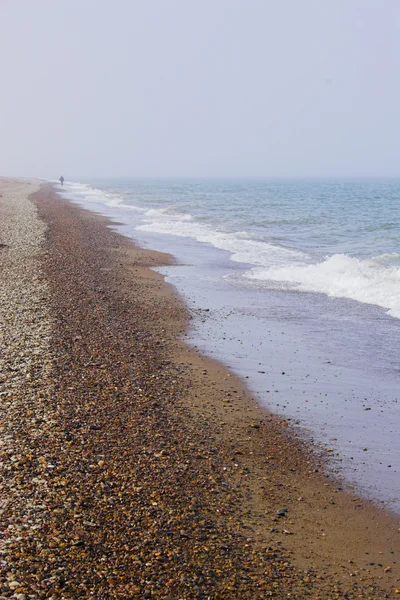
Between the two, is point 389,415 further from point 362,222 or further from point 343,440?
point 362,222

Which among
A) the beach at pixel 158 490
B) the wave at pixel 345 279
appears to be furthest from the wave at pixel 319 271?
the beach at pixel 158 490

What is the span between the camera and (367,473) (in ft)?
24.2

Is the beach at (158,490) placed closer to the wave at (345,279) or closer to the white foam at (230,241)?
the wave at (345,279)

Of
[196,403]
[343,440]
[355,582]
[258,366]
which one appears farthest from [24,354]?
[355,582]

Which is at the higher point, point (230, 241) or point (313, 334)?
point (230, 241)

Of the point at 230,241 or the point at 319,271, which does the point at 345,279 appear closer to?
the point at 319,271

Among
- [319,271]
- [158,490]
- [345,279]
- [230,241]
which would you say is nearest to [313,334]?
[345,279]

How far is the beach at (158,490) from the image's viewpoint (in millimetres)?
5180

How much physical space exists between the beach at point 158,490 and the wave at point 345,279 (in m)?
7.92

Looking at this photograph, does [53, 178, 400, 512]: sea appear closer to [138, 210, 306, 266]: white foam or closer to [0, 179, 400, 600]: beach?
[138, 210, 306, 266]: white foam

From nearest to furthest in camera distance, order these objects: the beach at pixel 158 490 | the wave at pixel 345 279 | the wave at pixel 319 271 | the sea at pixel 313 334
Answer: the beach at pixel 158 490, the sea at pixel 313 334, the wave at pixel 345 279, the wave at pixel 319 271

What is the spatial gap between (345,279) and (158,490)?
14.5 m

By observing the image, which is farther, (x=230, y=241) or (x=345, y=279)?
(x=230, y=241)

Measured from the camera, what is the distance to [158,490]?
654cm
